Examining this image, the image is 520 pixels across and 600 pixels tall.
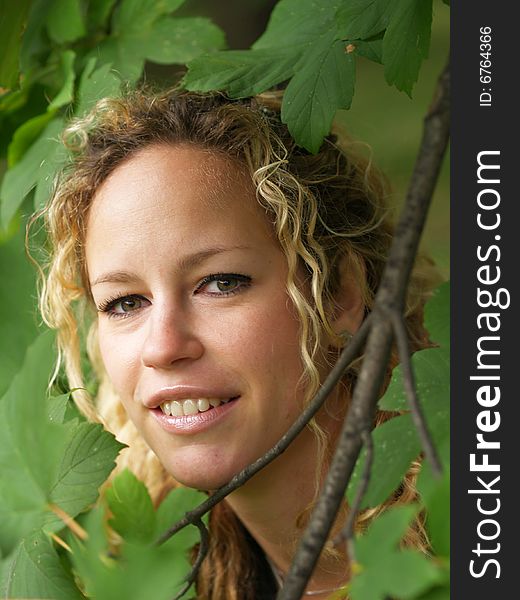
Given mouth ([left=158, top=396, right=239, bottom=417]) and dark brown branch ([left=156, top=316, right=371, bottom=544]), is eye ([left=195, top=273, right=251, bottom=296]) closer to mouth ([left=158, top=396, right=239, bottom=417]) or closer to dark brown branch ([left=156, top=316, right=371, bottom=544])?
mouth ([left=158, top=396, right=239, bottom=417])

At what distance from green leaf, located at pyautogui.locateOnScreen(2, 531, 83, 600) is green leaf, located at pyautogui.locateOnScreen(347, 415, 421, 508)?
0.50m

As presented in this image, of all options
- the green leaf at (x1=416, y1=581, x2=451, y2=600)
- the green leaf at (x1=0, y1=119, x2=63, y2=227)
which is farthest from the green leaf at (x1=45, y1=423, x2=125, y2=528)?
the green leaf at (x1=0, y1=119, x2=63, y2=227)

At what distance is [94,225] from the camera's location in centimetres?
145

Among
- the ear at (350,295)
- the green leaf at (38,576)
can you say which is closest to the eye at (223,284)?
the ear at (350,295)

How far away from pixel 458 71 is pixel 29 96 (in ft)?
3.60

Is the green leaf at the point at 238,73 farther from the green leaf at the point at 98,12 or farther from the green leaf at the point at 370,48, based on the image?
the green leaf at the point at 98,12

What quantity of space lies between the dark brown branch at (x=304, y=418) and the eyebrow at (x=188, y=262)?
A: 367 mm

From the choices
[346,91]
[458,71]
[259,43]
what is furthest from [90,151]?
[458,71]

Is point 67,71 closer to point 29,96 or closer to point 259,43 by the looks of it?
point 29,96

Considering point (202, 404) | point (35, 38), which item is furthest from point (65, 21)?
point (202, 404)

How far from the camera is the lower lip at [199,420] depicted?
1.33 metres

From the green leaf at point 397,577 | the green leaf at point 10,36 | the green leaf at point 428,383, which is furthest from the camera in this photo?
the green leaf at point 10,36

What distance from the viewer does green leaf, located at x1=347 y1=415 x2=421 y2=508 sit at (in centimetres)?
74

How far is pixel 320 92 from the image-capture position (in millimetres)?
1133
